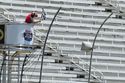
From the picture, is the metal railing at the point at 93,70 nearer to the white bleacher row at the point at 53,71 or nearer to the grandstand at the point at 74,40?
the grandstand at the point at 74,40

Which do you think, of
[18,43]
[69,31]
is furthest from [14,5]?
[18,43]

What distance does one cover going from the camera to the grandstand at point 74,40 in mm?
25078

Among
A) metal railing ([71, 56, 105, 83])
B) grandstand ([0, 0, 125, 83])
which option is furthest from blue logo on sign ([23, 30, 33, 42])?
metal railing ([71, 56, 105, 83])

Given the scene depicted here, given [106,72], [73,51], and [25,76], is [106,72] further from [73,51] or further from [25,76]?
[25,76]

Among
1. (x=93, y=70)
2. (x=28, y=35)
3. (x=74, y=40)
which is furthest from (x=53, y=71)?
(x=28, y=35)

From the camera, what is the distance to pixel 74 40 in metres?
26.6

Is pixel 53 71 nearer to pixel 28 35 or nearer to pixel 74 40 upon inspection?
pixel 74 40

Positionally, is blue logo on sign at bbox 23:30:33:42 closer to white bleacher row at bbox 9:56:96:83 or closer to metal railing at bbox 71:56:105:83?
white bleacher row at bbox 9:56:96:83

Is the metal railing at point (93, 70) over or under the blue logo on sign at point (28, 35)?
under

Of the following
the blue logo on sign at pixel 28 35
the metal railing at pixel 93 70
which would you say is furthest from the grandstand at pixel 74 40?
the blue logo on sign at pixel 28 35

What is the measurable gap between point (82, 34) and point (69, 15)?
900 millimetres

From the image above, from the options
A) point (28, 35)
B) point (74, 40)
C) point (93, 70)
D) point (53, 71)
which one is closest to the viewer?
point (28, 35)

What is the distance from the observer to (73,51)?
85.8 ft

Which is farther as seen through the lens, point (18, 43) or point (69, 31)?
point (69, 31)
